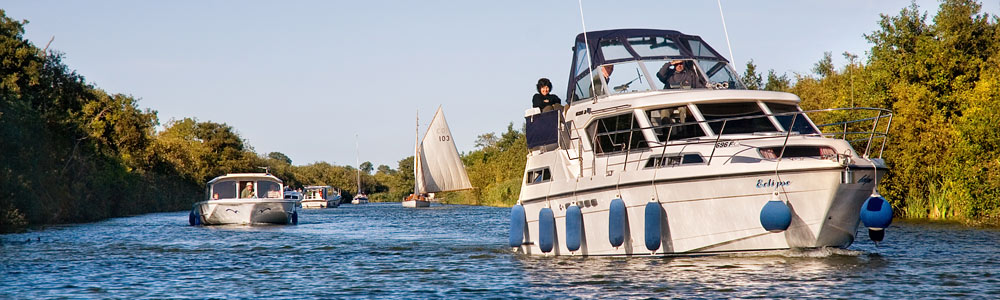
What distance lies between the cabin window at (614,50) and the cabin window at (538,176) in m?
2.63

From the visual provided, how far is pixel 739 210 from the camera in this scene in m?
16.3

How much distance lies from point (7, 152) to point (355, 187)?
5242 inches

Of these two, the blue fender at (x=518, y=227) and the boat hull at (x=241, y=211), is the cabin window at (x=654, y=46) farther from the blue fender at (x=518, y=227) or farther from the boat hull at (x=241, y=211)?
the boat hull at (x=241, y=211)

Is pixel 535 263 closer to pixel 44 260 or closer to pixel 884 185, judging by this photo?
pixel 44 260

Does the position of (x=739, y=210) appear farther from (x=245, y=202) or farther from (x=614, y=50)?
(x=245, y=202)

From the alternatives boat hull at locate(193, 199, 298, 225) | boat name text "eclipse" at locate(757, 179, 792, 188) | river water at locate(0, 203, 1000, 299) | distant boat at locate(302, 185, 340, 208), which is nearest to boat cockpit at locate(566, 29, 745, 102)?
river water at locate(0, 203, 1000, 299)

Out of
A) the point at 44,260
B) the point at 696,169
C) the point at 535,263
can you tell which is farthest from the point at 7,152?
the point at 696,169

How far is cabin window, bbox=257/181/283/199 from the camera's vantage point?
42.2 meters

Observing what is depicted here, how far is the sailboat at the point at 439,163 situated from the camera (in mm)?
75062

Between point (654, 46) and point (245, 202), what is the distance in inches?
946

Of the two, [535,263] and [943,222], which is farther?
[943,222]

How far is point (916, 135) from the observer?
36.6m

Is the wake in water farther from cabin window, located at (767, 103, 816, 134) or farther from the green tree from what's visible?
the green tree

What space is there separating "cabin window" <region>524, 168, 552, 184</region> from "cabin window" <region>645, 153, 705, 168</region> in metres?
3.12
